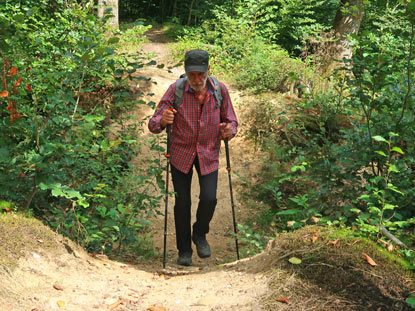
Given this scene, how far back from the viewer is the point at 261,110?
32.1ft

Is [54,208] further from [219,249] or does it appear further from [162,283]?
[219,249]

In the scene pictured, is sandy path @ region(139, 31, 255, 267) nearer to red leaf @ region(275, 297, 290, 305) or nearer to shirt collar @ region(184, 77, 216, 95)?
shirt collar @ region(184, 77, 216, 95)

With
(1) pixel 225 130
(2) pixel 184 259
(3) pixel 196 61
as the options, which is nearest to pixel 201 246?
(2) pixel 184 259

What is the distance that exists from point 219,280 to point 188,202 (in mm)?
1504

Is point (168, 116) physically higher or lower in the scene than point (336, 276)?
higher

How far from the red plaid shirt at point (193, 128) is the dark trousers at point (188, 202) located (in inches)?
5.5

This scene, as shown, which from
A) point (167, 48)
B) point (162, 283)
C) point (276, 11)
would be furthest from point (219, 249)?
point (276, 11)

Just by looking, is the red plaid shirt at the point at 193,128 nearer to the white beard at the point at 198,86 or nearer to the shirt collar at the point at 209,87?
the shirt collar at the point at 209,87

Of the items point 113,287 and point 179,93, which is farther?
point 179,93

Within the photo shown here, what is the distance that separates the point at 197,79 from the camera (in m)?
4.84

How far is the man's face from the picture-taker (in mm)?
4812

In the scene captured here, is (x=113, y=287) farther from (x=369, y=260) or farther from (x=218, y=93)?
(x=218, y=93)

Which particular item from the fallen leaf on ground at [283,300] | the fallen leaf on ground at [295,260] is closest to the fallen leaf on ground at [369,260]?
the fallen leaf on ground at [295,260]

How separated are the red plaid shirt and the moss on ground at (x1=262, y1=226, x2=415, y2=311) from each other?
1.79 metres
